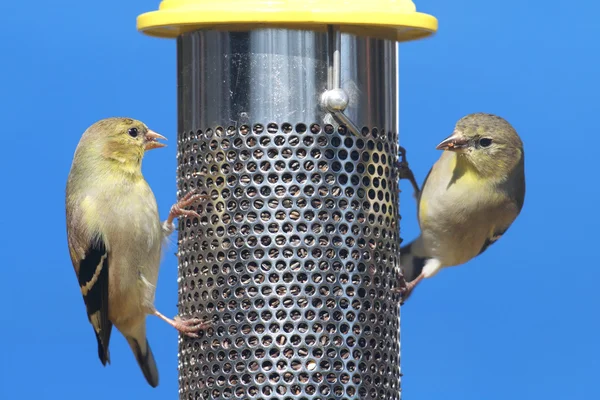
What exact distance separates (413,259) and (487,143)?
0.81m

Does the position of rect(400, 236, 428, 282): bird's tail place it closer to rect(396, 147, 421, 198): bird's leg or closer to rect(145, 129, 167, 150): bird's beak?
rect(396, 147, 421, 198): bird's leg

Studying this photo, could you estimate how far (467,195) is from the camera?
25.2 feet

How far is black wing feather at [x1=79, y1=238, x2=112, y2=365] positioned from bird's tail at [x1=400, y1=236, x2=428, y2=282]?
172cm

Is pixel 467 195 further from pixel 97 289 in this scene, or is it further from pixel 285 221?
pixel 97 289

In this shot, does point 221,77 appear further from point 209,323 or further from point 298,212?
point 209,323

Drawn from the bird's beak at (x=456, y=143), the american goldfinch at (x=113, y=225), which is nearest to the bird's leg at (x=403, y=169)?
the bird's beak at (x=456, y=143)

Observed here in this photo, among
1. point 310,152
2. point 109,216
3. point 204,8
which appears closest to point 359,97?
point 310,152

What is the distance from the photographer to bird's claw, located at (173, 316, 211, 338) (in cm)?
614

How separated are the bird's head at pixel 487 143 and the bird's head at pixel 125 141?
169 centimetres

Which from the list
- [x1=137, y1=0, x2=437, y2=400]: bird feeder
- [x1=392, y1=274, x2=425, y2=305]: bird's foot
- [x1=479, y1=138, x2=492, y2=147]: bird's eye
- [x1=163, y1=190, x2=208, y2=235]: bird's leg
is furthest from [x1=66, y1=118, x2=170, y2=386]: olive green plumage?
[x1=479, y1=138, x2=492, y2=147]: bird's eye

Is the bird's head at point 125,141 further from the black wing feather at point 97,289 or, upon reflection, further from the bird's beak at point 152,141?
the black wing feather at point 97,289

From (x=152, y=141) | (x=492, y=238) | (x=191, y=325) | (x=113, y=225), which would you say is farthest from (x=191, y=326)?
(x=492, y=238)

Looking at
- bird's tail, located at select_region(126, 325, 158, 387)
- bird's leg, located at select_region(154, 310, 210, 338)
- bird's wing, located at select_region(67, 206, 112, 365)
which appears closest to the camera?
bird's leg, located at select_region(154, 310, 210, 338)

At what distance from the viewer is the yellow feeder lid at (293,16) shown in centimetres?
590
